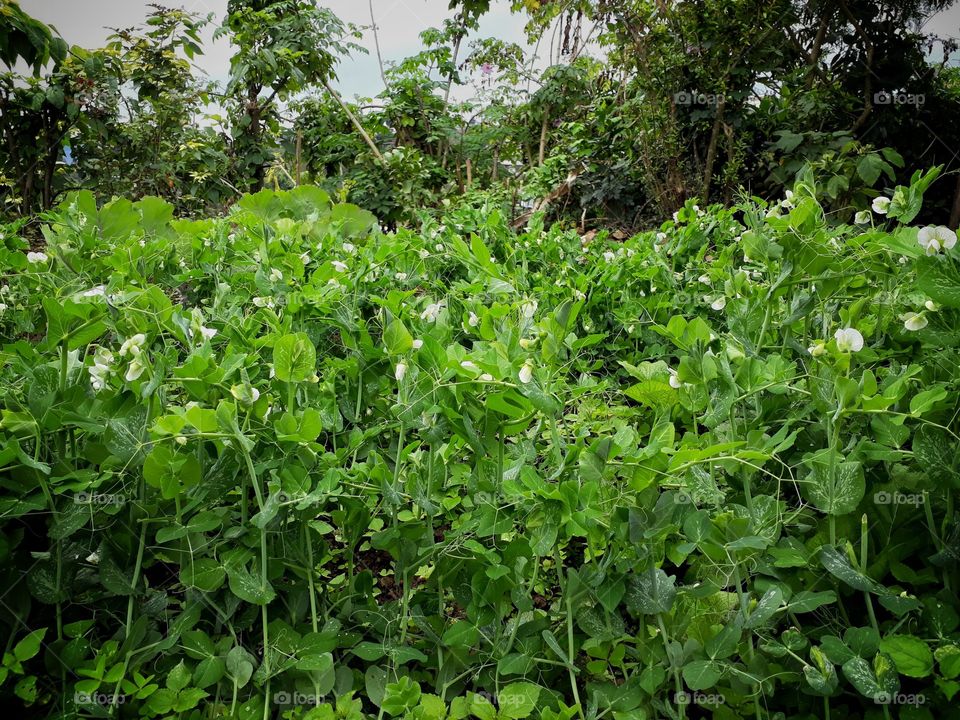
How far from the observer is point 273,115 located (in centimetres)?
647

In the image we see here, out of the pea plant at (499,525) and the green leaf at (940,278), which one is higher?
the green leaf at (940,278)

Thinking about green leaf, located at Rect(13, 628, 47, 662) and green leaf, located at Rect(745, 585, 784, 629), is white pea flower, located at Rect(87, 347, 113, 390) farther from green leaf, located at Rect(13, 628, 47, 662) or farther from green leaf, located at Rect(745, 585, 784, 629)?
green leaf, located at Rect(745, 585, 784, 629)

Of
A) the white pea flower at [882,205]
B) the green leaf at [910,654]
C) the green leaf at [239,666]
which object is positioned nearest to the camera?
the green leaf at [910,654]

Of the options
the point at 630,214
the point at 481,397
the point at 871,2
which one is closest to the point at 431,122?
the point at 630,214

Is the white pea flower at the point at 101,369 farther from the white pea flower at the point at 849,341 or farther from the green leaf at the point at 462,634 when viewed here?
the white pea flower at the point at 849,341

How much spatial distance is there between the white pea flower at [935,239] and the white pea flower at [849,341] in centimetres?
18

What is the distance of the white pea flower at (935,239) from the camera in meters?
0.88

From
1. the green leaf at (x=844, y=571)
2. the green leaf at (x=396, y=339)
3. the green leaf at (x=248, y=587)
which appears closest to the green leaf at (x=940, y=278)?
the green leaf at (x=844, y=571)

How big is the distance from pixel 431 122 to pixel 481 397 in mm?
6415

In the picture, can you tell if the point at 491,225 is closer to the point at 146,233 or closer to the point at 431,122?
the point at 146,233

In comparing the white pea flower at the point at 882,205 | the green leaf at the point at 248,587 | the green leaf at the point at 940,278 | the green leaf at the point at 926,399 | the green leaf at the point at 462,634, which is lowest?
the green leaf at the point at 462,634

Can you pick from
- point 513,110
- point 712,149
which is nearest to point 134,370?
point 712,149

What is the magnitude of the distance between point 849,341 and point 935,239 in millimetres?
219

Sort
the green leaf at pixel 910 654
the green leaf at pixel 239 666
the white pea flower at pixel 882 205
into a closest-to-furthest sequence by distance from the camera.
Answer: the green leaf at pixel 910 654, the green leaf at pixel 239 666, the white pea flower at pixel 882 205
